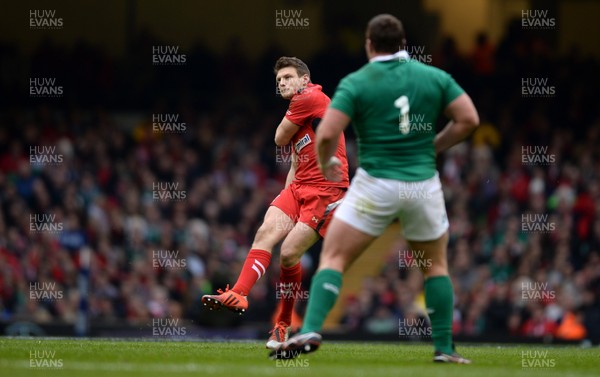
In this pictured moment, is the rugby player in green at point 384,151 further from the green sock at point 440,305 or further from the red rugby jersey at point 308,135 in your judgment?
the red rugby jersey at point 308,135

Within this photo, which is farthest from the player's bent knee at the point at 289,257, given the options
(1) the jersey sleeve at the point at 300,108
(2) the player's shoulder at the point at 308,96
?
(2) the player's shoulder at the point at 308,96

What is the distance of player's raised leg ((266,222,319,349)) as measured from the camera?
10.4 m

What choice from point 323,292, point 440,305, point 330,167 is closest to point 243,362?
point 323,292

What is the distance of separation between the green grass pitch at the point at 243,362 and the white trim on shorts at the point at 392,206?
3.14 feet

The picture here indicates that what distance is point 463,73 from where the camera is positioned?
23.9 metres

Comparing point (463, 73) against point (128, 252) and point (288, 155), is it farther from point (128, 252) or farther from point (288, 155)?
point (128, 252)

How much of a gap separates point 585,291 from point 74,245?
8520 millimetres

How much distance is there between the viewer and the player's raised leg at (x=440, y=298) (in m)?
8.48

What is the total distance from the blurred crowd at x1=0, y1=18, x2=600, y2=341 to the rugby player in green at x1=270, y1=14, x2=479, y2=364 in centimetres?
1036

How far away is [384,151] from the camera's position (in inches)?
323

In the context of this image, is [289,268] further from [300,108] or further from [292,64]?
[292,64]

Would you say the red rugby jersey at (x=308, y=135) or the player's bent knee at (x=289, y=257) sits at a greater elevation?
the red rugby jersey at (x=308, y=135)

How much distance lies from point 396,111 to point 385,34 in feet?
1.72

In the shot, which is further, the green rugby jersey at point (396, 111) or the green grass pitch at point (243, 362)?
the green rugby jersey at point (396, 111)
